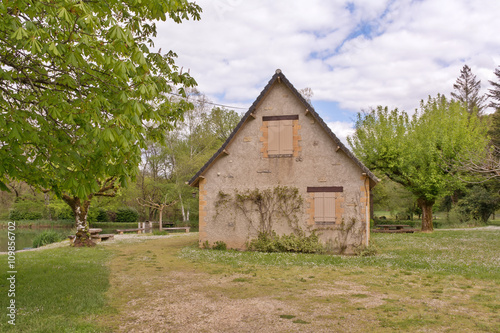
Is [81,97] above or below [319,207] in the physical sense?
above

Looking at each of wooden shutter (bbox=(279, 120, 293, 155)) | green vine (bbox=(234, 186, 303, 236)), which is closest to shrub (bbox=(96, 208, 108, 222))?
green vine (bbox=(234, 186, 303, 236))

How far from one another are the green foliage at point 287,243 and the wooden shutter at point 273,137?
11.2ft

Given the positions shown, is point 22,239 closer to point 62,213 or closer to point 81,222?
point 81,222

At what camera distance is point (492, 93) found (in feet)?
153

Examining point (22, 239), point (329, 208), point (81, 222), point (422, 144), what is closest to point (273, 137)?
point (329, 208)

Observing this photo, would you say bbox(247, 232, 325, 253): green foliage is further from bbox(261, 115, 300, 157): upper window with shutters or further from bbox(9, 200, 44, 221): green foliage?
bbox(9, 200, 44, 221): green foliage

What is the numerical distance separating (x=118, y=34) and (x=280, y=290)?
20.7 feet

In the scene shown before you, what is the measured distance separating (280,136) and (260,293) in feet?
27.8

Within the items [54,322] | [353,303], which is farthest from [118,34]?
[353,303]

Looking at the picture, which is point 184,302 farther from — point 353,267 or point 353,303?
point 353,267

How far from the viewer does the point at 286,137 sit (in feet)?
50.8

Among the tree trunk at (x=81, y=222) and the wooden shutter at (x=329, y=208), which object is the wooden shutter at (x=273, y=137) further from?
the tree trunk at (x=81, y=222)

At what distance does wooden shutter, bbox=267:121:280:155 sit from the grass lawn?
4.32 metres

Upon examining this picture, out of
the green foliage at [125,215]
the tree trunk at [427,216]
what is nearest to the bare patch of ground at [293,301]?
the tree trunk at [427,216]
